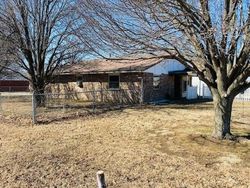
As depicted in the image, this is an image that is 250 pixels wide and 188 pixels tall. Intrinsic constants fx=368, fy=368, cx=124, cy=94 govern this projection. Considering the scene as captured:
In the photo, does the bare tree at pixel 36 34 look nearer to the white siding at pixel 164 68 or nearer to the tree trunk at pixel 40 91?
the tree trunk at pixel 40 91

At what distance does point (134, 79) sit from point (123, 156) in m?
18.4

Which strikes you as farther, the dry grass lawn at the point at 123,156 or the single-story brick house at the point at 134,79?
the single-story brick house at the point at 134,79

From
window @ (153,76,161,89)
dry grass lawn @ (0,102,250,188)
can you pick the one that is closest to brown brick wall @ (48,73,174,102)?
window @ (153,76,161,89)

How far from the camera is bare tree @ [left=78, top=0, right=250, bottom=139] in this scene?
9.63 meters

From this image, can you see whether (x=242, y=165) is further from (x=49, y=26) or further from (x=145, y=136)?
(x=49, y=26)

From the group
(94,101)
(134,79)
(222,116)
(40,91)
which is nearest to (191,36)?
(222,116)

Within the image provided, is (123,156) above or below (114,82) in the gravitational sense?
below

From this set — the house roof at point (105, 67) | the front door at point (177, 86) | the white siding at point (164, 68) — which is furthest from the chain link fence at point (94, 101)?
the front door at point (177, 86)

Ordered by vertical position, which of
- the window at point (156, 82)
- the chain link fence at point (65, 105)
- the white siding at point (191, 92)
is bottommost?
the chain link fence at point (65, 105)

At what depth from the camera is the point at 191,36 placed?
10.6 metres

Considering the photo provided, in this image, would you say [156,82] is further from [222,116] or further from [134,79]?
[222,116]

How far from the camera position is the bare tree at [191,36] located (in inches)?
379

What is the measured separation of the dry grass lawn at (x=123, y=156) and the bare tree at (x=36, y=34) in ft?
26.1

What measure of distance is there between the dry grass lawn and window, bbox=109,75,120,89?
13.9 m
